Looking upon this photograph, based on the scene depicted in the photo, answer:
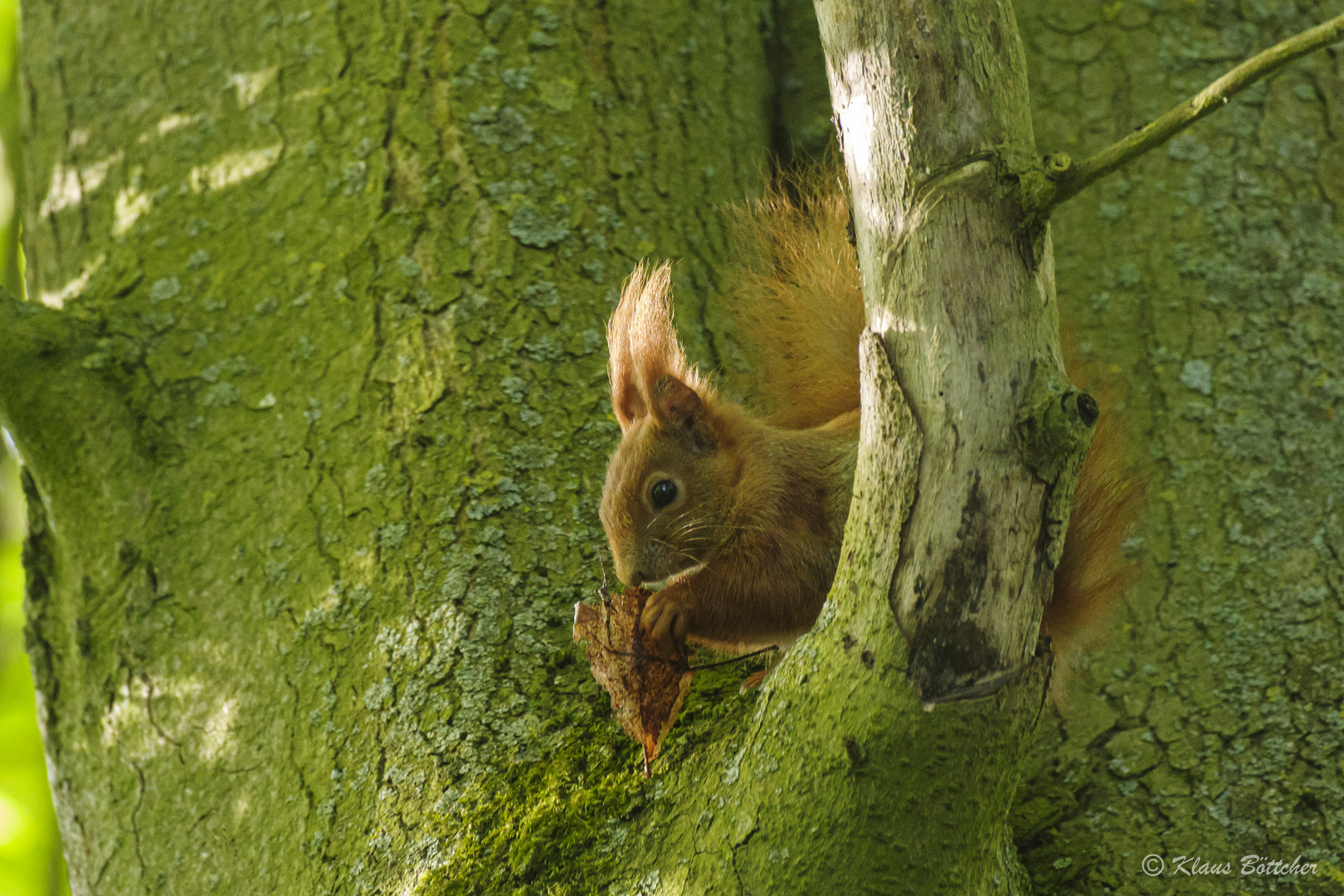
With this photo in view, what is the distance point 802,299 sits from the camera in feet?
7.04

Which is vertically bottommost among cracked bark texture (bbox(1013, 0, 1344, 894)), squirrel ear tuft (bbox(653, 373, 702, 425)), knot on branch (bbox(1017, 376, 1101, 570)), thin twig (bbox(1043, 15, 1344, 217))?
cracked bark texture (bbox(1013, 0, 1344, 894))

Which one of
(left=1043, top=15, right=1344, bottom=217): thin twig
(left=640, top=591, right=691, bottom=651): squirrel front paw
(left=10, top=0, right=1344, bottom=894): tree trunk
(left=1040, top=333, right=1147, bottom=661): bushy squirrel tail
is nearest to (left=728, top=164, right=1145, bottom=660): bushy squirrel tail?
(left=1040, top=333, right=1147, bottom=661): bushy squirrel tail

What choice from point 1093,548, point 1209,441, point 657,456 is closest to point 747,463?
point 657,456

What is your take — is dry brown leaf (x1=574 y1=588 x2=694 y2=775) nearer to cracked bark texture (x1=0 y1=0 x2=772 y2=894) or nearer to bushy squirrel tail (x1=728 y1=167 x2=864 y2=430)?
cracked bark texture (x1=0 y1=0 x2=772 y2=894)

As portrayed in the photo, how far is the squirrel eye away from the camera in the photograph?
209 centimetres

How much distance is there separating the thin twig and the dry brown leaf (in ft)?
2.88

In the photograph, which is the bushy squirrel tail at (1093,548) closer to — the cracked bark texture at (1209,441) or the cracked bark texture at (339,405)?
the cracked bark texture at (1209,441)

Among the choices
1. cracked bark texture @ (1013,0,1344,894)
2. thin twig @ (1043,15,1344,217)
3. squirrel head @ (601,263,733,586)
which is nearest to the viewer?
thin twig @ (1043,15,1344,217)

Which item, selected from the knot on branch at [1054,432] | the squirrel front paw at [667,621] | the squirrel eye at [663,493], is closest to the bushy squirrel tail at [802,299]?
the squirrel eye at [663,493]

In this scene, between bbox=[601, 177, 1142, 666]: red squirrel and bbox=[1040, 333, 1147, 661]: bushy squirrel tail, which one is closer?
bbox=[1040, 333, 1147, 661]: bushy squirrel tail

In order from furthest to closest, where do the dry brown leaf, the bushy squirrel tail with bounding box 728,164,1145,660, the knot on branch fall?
the bushy squirrel tail with bounding box 728,164,1145,660
the dry brown leaf
the knot on branch

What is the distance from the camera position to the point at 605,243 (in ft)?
7.87

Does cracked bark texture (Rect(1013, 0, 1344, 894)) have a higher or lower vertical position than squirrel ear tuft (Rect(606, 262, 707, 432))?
lower

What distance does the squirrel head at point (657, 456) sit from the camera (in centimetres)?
202
